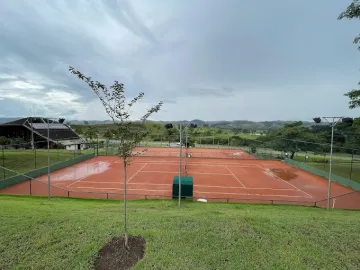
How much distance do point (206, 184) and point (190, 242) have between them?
66.0 ft

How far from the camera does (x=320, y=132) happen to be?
5231 cm

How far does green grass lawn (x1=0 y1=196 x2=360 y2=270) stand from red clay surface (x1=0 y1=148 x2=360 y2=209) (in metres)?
10.6

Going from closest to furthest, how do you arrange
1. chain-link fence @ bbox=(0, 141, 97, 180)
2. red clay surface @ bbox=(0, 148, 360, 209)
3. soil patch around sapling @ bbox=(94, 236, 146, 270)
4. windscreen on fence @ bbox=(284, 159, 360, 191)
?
soil patch around sapling @ bbox=(94, 236, 146, 270) → red clay surface @ bbox=(0, 148, 360, 209) → chain-link fence @ bbox=(0, 141, 97, 180) → windscreen on fence @ bbox=(284, 159, 360, 191)

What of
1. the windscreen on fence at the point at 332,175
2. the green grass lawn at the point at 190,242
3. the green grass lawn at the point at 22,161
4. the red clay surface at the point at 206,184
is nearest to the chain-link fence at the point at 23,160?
the green grass lawn at the point at 22,161

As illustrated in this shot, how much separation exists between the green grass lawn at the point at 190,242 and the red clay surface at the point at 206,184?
10.6 m

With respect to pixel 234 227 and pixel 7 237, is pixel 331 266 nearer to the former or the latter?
pixel 234 227

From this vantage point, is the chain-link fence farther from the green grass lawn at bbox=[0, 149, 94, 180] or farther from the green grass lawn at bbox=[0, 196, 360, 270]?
the green grass lawn at bbox=[0, 196, 360, 270]

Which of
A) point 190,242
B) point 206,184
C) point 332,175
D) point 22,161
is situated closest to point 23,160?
point 22,161

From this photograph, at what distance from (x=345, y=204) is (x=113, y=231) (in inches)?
817

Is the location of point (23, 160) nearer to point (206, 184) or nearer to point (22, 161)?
point (22, 161)

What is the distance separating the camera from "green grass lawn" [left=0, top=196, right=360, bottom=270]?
5.45 meters

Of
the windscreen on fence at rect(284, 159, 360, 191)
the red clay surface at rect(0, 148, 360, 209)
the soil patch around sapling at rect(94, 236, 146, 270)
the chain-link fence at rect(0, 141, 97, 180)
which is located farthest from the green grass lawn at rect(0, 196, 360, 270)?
the windscreen on fence at rect(284, 159, 360, 191)

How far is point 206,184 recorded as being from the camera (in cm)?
2603

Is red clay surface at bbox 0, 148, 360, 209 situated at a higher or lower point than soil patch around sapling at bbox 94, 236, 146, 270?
lower
